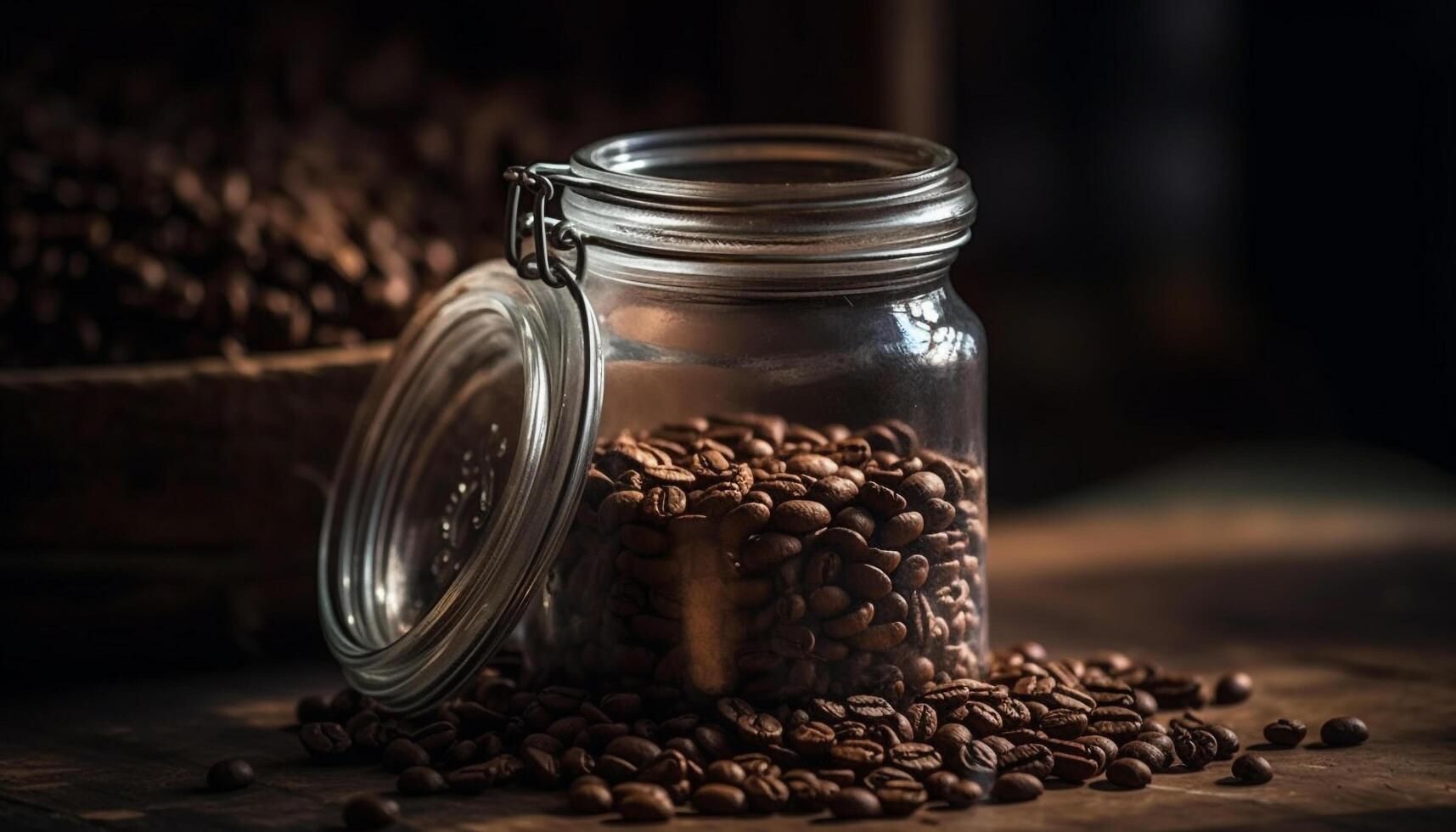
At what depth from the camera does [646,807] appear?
136 centimetres

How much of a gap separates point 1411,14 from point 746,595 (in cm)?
194

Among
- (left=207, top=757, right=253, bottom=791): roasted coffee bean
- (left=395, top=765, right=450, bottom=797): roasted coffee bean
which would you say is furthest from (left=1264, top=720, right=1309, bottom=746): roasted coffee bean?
(left=207, top=757, right=253, bottom=791): roasted coffee bean

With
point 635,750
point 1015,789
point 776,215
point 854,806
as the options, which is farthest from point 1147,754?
point 776,215

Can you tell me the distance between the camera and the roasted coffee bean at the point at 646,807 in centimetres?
136

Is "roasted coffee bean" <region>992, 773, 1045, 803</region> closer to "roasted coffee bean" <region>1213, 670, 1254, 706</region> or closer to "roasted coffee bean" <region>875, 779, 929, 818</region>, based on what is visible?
"roasted coffee bean" <region>875, 779, 929, 818</region>

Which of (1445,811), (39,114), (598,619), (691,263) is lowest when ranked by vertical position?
(1445,811)

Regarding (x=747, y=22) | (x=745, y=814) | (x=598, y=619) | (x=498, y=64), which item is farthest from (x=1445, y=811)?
(x=498, y=64)

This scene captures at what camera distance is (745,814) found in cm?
138

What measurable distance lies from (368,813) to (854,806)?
0.34 metres

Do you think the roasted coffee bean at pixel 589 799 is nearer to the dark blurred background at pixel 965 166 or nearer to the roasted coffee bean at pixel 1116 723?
the roasted coffee bean at pixel 1116 723

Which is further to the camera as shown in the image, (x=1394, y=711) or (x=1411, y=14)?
(x=1411, y=14)

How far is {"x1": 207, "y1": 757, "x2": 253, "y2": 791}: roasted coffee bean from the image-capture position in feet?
4.75

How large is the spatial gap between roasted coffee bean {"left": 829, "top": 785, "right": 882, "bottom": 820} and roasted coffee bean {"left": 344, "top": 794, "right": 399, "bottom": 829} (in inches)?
12.2

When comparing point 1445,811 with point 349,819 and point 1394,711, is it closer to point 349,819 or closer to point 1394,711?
point 1394,711
